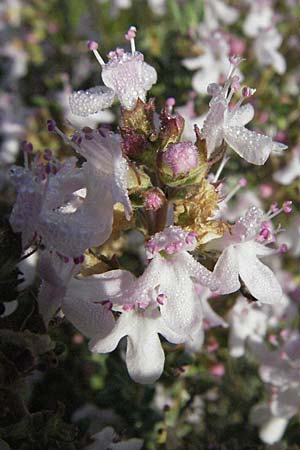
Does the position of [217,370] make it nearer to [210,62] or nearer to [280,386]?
[280,386]

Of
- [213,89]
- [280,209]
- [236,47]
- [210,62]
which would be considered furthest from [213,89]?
[236,47]

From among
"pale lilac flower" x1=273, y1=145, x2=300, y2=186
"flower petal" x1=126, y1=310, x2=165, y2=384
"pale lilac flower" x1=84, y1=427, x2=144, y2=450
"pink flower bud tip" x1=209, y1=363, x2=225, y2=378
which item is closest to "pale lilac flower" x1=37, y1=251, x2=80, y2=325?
"flower petal" x1=126, y1=310, x2=165, y2=384

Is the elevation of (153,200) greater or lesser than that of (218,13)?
greater

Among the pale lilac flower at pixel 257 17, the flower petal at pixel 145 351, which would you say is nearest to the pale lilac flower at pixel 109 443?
the flower petal at pixel 145 351

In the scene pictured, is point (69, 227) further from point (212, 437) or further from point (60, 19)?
point (60, 19)

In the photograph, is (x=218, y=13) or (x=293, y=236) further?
(x=218, y=13)

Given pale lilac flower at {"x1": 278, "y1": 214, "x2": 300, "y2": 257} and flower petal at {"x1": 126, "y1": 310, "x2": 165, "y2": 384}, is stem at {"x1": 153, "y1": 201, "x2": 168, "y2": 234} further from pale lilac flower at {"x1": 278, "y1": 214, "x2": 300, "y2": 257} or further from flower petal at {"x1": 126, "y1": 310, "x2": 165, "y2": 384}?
pale lilac flower at {"x1": 278, "y1": 214, "x2": 300, "y2": 257}

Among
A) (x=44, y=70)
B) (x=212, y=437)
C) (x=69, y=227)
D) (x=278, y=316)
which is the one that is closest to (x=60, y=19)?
(x=44, y=70)
